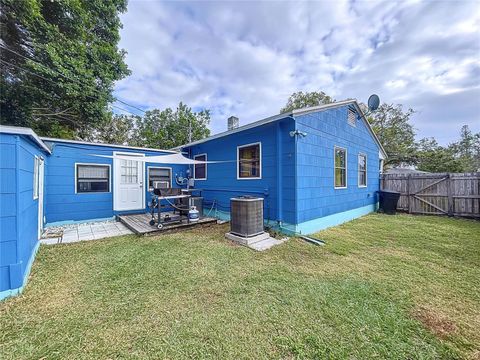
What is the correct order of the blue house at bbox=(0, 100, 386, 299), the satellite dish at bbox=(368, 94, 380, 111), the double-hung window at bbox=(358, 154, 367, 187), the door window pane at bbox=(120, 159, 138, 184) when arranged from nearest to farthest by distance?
the blue house at bbox=(0, 100, 386, 299) → the satellite dish at bbox=(368, 94, 380, 111) → the door window pane at bbox=(120, 159, 138, 184) → the double-hung window at bbox=(358, 154, 367, 187)

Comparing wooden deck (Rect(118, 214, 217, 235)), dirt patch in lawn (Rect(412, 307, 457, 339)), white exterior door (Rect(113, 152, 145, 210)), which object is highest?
white exterior door (Rect(113, 152, 145, 210))

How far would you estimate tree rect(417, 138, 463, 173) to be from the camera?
17.1 meters

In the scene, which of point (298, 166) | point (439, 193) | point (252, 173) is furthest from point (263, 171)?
point (439, 193)

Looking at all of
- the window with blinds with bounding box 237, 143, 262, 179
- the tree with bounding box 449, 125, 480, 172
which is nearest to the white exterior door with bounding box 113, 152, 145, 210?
the window with blinds with bounding box 237, 143, 262, 179

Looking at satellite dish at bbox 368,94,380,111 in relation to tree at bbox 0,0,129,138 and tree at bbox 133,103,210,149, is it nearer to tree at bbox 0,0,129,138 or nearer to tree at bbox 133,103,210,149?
tree at bbox 0,0,129,138

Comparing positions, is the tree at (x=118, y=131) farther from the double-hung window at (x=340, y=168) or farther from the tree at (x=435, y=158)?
the tree at (x=435, y=158)

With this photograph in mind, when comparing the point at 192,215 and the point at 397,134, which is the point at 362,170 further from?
the point at 397,134

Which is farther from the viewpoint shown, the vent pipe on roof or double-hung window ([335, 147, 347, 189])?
the vent pipe on roof

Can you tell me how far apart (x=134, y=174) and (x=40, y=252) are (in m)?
3.90

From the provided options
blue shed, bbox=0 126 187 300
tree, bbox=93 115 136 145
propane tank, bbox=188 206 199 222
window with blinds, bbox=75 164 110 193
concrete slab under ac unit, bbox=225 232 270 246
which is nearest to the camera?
concrete slab under ac unit, bbox=225 232 270 246

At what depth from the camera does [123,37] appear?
956 cm

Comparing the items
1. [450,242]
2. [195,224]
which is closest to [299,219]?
[195,224]

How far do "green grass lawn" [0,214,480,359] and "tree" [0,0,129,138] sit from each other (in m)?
7.09

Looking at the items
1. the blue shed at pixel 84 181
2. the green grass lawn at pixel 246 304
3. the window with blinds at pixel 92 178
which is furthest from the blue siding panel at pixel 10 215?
the window with blinds at pixel 92 178
